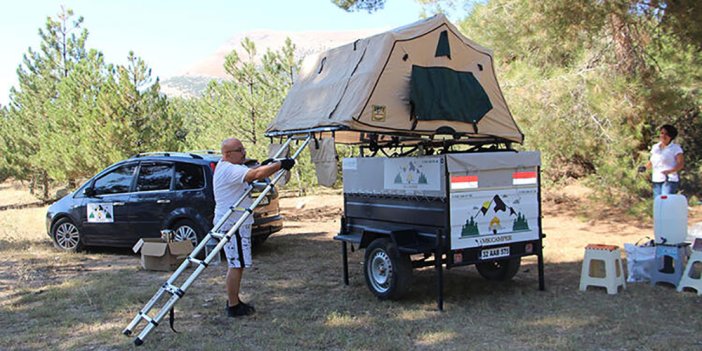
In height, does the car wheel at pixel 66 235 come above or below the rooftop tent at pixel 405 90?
below

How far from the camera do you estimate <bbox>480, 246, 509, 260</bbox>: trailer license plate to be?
6.07 metres

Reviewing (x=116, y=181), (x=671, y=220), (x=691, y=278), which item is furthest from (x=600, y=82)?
(x=116, y=181)

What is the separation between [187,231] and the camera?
8.88 meters

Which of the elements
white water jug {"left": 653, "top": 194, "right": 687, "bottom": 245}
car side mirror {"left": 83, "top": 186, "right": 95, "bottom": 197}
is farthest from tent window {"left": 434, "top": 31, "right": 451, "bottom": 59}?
car side mirror {"left": 83, "top": 186, "right": 95, "bottom": 197}

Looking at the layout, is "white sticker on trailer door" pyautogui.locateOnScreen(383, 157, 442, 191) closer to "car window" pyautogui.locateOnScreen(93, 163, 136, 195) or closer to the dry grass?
the dry grass

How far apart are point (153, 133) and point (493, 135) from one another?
1323 centimetres

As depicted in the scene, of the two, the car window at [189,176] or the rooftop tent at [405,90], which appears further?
the car window at [189,176]

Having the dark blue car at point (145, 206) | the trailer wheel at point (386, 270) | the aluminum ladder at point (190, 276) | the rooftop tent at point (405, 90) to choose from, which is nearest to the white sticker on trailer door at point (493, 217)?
the trailer wheel at point (386, 270)

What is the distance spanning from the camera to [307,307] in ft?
20.4

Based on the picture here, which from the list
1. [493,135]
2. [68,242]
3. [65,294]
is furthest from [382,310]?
[68,242]

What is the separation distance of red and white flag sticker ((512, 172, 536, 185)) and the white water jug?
1.68m

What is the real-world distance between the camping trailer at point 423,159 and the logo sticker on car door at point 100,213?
13.4 ft

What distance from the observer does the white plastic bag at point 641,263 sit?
6.80 metres

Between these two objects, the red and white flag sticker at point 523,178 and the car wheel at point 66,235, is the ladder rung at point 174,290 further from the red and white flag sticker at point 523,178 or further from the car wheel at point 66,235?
the car wheel at point 66,235
